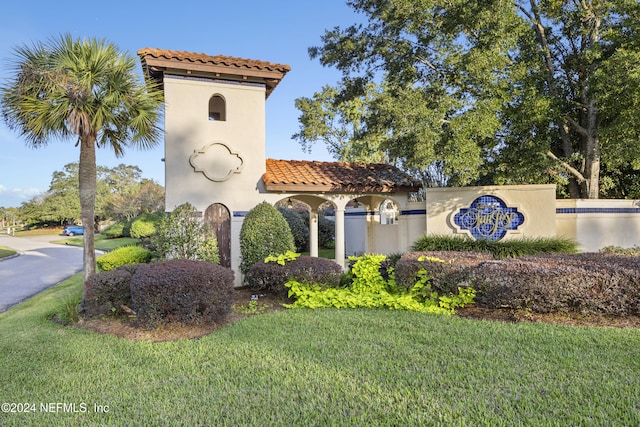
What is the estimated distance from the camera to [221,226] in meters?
10.3

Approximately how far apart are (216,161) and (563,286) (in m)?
8.13

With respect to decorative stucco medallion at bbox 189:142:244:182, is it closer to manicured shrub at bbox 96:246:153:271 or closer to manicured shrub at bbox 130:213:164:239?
manicured shrub at bbox 96:246:153:271

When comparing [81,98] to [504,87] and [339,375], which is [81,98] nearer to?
[339,375]

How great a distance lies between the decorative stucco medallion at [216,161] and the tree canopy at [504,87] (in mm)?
4085

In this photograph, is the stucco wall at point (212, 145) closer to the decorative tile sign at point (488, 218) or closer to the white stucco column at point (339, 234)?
the white stucco column at point (339, 234)

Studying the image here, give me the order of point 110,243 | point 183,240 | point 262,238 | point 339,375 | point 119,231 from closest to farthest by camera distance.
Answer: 1. point 339,375
2. point 183,240
3. point 262,238
4. point 110,243
5. point 119,231

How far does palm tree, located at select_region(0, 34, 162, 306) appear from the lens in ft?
24.2

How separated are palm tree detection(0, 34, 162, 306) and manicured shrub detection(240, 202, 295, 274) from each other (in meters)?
3.23

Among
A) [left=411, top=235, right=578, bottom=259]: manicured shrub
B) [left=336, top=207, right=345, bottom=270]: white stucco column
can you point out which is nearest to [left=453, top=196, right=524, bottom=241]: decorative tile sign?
[left=411, top=235, right=578, bottom=259]: manicured shrub

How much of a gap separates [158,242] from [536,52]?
1198cm

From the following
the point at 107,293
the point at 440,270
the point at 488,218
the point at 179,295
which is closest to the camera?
the point at 179,295

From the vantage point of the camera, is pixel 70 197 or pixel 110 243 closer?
pixel 110 243

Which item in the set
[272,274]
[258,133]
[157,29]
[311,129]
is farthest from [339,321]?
[311,129]

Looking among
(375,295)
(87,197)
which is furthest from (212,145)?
(375,295)
